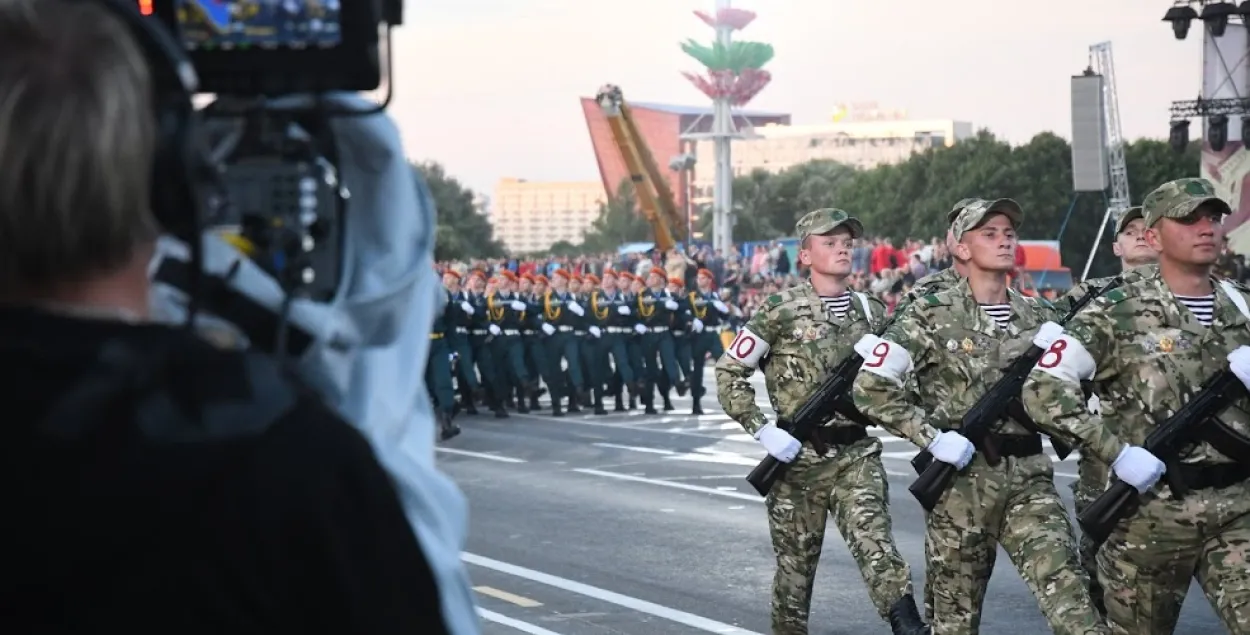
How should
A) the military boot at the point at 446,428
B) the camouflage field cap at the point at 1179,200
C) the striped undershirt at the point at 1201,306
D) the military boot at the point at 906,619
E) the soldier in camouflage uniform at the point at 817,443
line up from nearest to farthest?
the striped undershirt at the point at 1201,306 → the camouflage field cap at the point at 1179,200 → the military boot at the point at 906,619 → the soldier in camouflage uniform at the point at 817,443 → the military boot at the point at 446,428

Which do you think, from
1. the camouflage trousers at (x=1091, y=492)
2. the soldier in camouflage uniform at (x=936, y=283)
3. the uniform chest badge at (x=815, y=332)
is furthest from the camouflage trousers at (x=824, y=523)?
the camouflage trousers at (x=1091, y=492)

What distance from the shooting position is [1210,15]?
137 ft

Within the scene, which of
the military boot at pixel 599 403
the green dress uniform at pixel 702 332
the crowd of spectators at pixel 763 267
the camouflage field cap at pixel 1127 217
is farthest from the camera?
the crowd of spectators at pixel 763 267

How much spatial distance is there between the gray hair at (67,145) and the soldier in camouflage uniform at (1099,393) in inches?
232

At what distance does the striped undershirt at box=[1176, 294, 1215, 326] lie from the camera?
7.05 metres

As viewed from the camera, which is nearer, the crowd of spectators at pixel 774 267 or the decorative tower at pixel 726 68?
the crowd of spectators at pixel 774 267

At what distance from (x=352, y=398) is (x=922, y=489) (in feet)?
18.8

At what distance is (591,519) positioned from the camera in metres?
14.3

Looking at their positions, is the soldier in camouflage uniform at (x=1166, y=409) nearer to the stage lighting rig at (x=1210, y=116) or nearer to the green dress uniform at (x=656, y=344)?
the green dress uniform at (x=656, y=344)

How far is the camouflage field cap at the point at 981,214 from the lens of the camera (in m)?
8.70

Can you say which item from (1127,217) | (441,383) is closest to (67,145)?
(1127,217)

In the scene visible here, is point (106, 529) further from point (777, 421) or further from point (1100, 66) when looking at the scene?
point (1100, 66)

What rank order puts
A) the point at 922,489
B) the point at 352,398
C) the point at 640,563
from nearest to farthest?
1. the point at 352,398
2. the point at 922,489
3. the point at 640,563

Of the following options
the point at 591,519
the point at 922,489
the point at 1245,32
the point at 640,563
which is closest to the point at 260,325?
the point at 922,489
